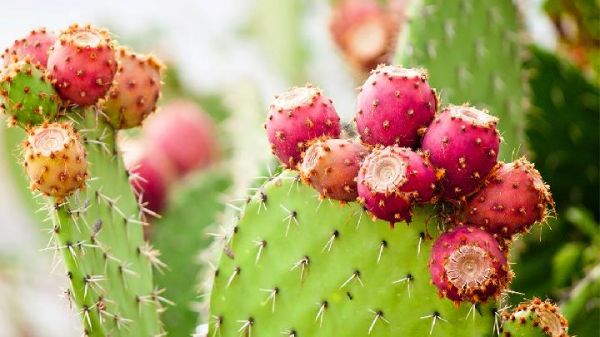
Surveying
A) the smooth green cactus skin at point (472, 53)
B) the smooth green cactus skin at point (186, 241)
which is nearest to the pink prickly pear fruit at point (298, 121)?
the smooth green cactus skin at point (472, 53)

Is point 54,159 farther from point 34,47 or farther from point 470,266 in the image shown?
point 470,266

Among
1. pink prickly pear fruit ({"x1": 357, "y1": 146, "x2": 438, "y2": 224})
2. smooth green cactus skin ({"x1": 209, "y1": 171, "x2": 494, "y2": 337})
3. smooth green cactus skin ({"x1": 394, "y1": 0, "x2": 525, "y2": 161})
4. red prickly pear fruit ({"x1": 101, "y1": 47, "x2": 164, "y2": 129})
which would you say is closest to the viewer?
pink prickly pear fruit ({"x1": 357, "y1": 146, "x2": 438, "y2": 224})

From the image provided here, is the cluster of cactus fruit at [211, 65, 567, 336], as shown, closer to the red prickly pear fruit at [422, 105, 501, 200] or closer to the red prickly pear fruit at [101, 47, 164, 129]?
the red prickly pear fruit at [422, 105, 501, 200]

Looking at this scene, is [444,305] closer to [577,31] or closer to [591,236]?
[591,236]

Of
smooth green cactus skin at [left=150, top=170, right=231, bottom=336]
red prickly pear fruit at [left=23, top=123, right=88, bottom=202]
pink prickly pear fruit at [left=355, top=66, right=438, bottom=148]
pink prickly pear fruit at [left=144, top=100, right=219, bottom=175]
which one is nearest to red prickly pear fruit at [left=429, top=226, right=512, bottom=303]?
pink prickly pear fruit at [left=355, top=66, right=438, bottom=148]

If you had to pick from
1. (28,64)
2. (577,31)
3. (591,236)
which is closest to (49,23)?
Result: (577,31)

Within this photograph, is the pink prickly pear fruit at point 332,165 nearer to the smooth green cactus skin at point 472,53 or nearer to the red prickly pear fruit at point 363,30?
the smooth green cactus skin at point 472,53

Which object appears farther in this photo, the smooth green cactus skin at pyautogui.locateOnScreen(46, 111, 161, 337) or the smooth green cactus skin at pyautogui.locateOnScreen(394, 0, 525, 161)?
the smooth green cactus skin at pyautogui.locateOnScreen(394, 0, 525, 161)
